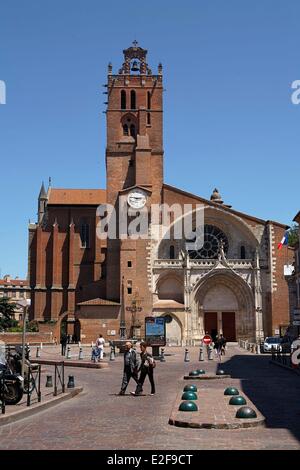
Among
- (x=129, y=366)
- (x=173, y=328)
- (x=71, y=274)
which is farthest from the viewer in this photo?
(x=71, y=274)

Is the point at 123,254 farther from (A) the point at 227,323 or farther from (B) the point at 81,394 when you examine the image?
(B) the point at 81,394

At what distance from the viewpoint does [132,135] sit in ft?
192

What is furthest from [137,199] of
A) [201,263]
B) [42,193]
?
[42,193]

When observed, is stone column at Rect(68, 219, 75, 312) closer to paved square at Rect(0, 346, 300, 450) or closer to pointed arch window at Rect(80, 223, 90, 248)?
pointed arch window at Rect(80, 223, 90, 248)

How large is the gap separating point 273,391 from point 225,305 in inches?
1423

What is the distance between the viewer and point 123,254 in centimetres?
5088

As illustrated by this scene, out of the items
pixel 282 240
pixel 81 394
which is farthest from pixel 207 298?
pixel 81 394

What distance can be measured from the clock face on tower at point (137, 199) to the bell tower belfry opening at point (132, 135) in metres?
0.46

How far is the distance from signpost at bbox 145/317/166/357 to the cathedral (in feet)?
40.7

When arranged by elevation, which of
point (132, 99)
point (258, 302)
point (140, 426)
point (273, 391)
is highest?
point (132, 99)

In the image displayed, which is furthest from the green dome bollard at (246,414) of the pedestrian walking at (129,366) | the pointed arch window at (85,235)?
the pointed arch window at (85,235)

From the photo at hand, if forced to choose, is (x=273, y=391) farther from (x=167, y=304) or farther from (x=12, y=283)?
(x=12, y=283)

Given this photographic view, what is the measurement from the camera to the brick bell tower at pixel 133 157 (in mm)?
50656
